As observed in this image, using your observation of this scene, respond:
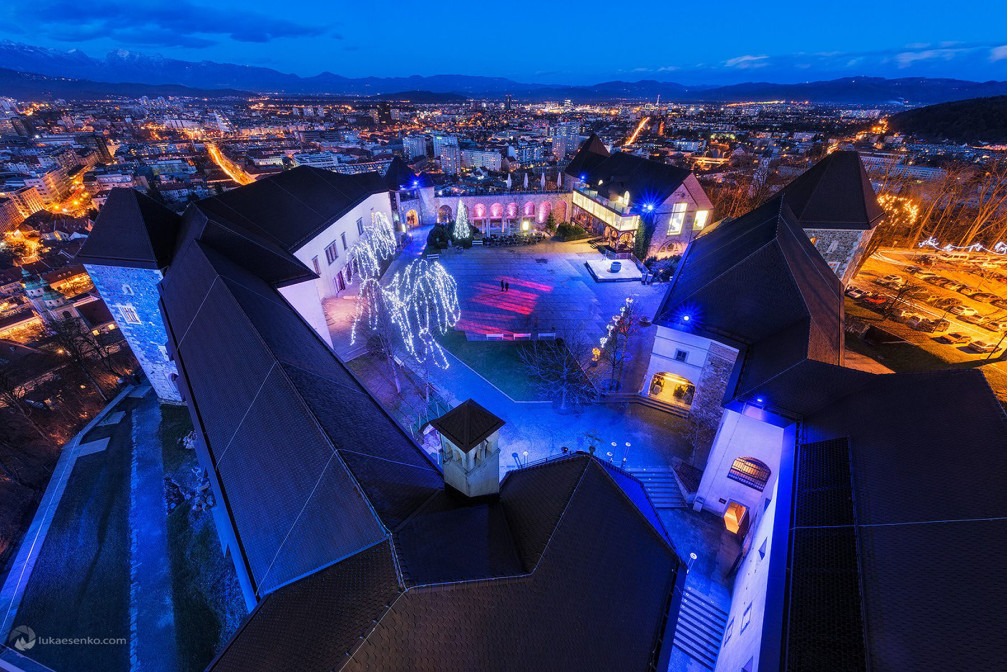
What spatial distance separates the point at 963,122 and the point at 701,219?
115 m

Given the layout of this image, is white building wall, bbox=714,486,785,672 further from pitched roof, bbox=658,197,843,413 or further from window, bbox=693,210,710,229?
window, bbox=693,210,710,229

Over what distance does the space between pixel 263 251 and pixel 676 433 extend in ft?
79.5

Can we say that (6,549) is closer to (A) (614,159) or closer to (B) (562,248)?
(B) (562,248)

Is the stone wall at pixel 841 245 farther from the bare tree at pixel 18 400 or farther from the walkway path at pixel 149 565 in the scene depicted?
the bare tree at pixel 18 400

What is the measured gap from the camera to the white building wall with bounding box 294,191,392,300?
2929cm

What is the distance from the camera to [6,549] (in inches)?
734

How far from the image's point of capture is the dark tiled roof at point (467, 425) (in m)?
8.34

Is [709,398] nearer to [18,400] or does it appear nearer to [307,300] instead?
[307,300]

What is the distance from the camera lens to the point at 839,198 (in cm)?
Result: 2756

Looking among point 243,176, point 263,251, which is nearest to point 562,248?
point 263,251

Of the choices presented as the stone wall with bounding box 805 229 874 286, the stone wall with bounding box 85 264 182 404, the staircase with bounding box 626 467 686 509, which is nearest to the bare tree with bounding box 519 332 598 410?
the staircase with bounding box 626 467 686 509

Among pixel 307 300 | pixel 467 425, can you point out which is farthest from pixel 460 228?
pixel 467 425

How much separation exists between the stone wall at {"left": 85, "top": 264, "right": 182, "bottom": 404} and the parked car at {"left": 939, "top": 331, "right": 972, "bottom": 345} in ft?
155

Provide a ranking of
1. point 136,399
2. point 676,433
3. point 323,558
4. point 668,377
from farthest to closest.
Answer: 1. point 136,399
2. point 668,377
3. point 676,433
4. point 323,558
